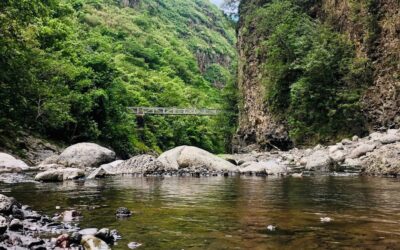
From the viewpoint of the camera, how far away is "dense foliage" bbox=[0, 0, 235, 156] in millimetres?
23656

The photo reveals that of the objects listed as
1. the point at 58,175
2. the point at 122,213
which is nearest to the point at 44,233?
the point at 122,213

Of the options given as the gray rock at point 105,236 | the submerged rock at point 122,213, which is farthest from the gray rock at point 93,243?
the submerged rock at point 122,213

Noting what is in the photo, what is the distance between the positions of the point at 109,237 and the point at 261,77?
1436 inches

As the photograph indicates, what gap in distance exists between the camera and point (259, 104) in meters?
40.5

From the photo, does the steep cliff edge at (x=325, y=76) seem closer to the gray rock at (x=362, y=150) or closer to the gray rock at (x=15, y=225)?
the gray rock at (x=362, y=150)

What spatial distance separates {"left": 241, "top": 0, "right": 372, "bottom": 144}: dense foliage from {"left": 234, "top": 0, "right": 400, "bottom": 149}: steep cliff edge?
0.06 meters

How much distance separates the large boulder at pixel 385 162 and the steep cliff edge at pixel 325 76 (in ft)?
31.4

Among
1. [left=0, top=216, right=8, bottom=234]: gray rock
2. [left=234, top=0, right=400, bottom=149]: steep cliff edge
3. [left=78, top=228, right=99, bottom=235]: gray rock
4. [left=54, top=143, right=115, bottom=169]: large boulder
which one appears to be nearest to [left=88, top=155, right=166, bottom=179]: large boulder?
[left=54, top=143, right=115, bottom=169]: large boulder

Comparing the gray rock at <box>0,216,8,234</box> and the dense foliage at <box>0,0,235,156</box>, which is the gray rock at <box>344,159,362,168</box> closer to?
the dense foliage at <box>0,0,235,156</box>

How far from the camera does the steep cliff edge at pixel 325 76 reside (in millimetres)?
25359

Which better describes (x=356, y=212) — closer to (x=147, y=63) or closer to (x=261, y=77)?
(x=261, y=77)

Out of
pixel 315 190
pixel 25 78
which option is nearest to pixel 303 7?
pixel 25 78

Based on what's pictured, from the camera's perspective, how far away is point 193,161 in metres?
18.0

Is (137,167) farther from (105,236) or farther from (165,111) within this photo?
(165,111)
